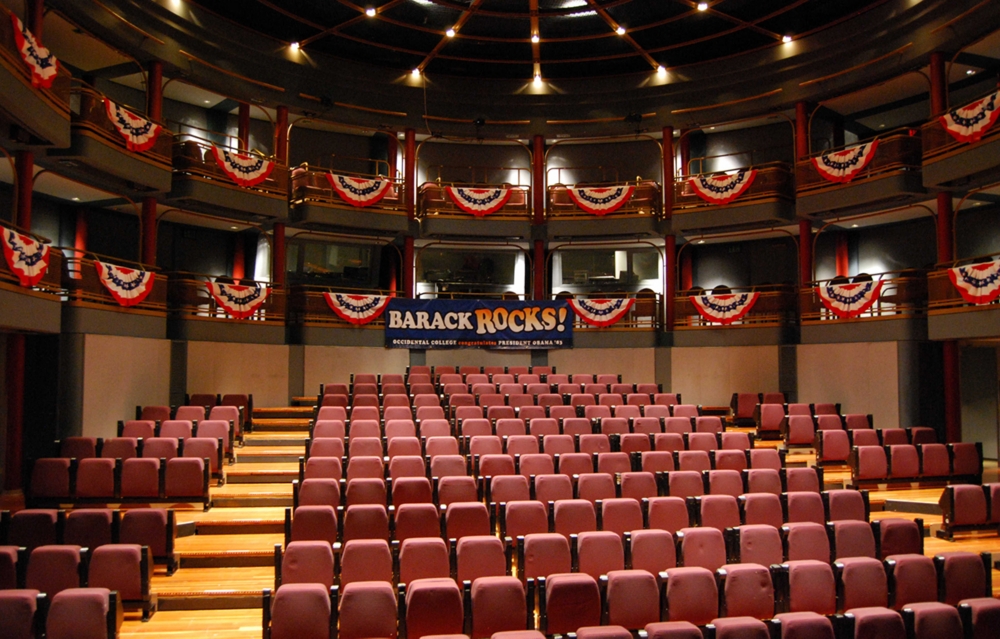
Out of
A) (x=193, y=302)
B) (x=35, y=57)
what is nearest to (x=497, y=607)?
(x=35, y=57)

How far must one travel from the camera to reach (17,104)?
9.16 m

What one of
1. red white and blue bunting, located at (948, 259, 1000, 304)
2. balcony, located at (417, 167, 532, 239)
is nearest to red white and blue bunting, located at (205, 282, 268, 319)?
balcony, located at (417, 167, 532, 239)

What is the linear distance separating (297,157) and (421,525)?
12625 mm

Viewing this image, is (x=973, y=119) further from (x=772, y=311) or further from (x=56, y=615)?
(x=56, y=615)

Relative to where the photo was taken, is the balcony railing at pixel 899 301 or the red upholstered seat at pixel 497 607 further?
the balcony railing at pixel 899 301

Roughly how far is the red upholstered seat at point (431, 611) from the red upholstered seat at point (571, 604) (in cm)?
69

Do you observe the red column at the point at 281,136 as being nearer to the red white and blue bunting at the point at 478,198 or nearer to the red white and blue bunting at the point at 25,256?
the red white and blue bunting at the point at 478,198

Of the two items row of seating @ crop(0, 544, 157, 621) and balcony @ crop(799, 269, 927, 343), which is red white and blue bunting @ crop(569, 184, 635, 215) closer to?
balcony @ crop(799, 269, 927, 343)

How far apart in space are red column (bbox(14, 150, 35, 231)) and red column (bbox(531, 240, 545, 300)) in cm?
955

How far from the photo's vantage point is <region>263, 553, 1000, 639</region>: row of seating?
17.0ft

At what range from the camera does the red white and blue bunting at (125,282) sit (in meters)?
11.2

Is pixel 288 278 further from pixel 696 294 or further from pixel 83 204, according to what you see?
pixel 696 294

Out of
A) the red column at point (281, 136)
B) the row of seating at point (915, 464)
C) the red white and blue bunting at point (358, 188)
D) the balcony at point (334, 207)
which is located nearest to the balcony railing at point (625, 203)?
the balcony at point (334, 207)

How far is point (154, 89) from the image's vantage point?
13.3 metres
